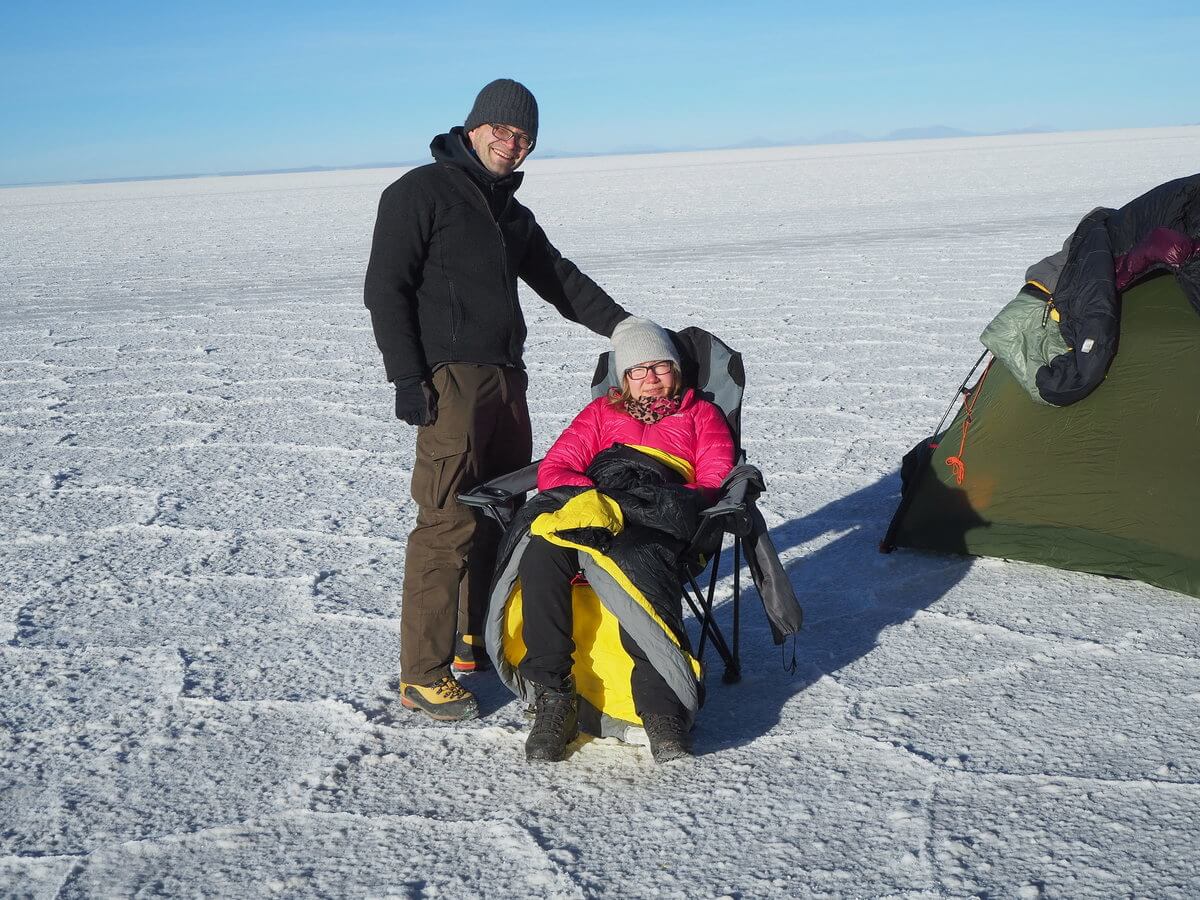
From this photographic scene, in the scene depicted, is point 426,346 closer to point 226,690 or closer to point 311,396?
point 226,690

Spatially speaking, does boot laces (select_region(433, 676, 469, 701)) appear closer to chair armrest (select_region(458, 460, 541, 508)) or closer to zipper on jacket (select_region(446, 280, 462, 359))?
chair armrest (select_region(458, 460, 541, 508))

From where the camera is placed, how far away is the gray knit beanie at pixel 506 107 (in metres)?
2.74

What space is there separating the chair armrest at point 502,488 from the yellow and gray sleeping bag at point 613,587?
0.25ft

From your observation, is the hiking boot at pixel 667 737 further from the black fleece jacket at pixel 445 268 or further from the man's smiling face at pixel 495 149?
the man's smiling face at pixel 495 149

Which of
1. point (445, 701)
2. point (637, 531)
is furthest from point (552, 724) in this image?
point (637, 531)

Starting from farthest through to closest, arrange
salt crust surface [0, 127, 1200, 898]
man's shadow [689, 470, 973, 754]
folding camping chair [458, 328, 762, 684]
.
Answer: man's shadow [689, 470, 973, 754] → folding camping chair [458, 328, 762, 684] → salt crust surface [0, 127, 1200, 898]

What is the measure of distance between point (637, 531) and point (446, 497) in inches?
19.3

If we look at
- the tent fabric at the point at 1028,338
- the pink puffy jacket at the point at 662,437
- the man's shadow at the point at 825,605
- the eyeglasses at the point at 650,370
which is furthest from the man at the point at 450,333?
the tent fabric at the point at 1028,338

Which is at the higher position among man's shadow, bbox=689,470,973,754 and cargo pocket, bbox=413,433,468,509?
cargo pocket, bbox=413,433,468,509

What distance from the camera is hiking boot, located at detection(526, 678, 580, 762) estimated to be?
103 inches

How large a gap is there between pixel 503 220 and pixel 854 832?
158cm

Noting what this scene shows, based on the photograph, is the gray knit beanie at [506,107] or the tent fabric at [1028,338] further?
the tent fabric at [1028,338]

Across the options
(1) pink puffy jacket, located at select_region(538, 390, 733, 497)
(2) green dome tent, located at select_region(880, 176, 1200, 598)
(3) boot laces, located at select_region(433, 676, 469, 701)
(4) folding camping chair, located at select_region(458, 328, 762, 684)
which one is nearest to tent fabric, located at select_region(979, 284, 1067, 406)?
(2) green dome tent, located at select_region(880, 176, 1200, 598)

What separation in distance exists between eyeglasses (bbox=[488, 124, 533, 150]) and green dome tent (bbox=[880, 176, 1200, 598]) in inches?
66.3
